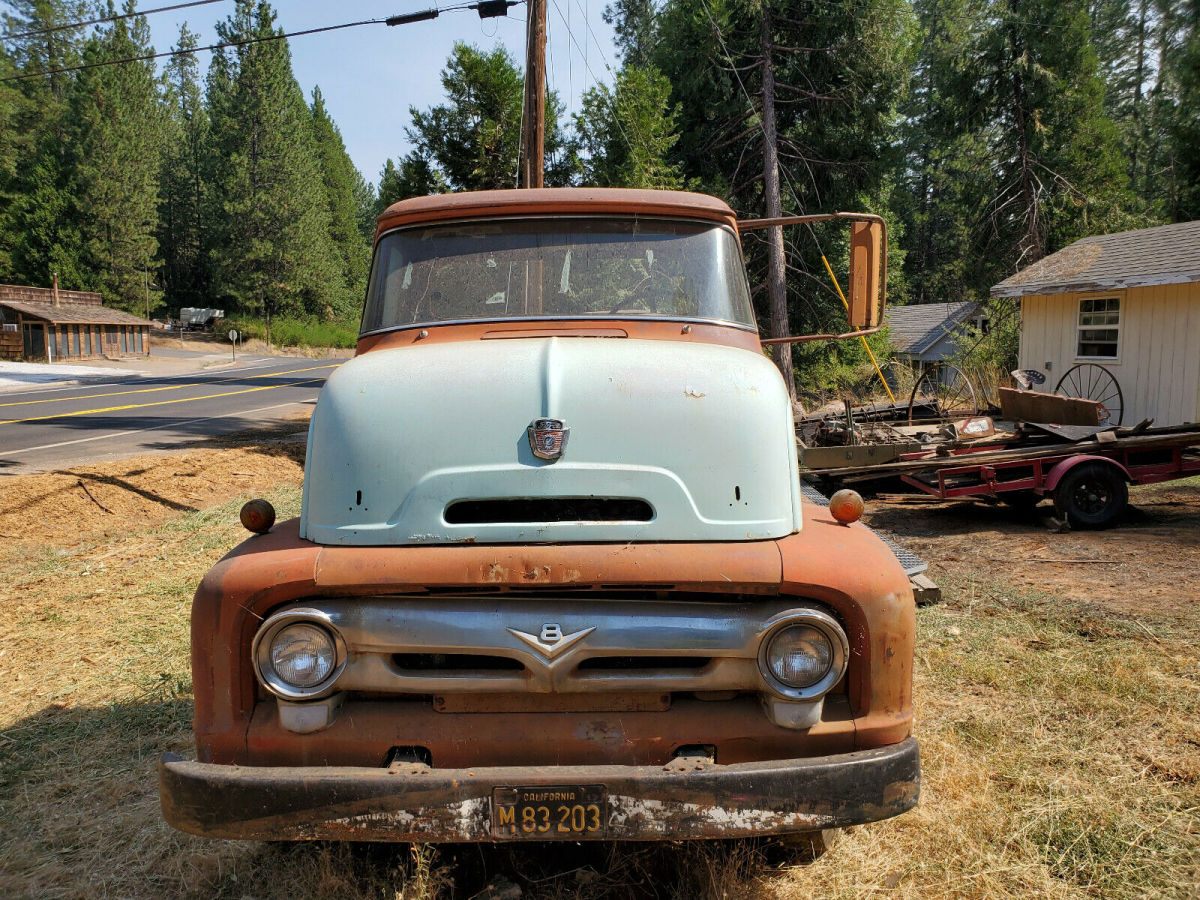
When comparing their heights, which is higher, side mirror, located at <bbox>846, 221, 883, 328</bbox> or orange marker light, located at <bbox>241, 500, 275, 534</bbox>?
side mirror, located at <bbox>846, 221, 883, 328</bbox>

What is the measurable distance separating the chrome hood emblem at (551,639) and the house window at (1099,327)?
16346mm

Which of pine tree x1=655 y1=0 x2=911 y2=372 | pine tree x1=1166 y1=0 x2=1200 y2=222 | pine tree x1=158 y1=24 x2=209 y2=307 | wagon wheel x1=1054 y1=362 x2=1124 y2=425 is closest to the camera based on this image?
wagon wheel x1=1054 y1=362 x2=1124 y2=425

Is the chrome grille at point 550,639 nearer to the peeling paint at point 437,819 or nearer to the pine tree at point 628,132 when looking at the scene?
the peeling paint at point 437,819

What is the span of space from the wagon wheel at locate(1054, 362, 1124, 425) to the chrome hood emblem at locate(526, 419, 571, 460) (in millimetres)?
14858

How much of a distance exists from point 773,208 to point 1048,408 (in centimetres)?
886

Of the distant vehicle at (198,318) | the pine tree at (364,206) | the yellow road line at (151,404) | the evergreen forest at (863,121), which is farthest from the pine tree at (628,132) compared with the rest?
the pine tree at (364,206)

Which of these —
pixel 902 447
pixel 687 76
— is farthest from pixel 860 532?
pixel 687 76

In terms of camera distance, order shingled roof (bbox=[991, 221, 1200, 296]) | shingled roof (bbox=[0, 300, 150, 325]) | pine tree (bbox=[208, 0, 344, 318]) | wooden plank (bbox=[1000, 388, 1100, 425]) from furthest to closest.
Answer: pine tree (bbox=[208, 0, 344, 318])
shingled roof (bbox=[0, 300, 150, 325])
shingled roof (bbox=[991, 221, 1200, 296])
wooden plank (bbox=[1000, 388, 1100, 425])

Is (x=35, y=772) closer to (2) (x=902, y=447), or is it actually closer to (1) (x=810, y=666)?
(1) (x=810, y=666)

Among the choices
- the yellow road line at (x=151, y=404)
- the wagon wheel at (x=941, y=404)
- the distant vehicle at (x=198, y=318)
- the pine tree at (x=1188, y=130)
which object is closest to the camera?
the wagon wheel at (x=941, y=404)

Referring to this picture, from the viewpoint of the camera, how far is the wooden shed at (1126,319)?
14.4 metres

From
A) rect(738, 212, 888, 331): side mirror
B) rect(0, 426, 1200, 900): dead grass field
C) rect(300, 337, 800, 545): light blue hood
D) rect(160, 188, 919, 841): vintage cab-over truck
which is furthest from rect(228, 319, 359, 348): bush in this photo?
rect(160, 188, 919, 841): vintage cab-over truck

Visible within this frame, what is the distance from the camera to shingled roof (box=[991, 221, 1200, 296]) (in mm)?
14414

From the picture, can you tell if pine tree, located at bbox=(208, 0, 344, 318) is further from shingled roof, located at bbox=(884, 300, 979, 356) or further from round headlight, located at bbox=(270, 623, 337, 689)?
round headlight, located at bbox=(270, 623, 337, 689)
